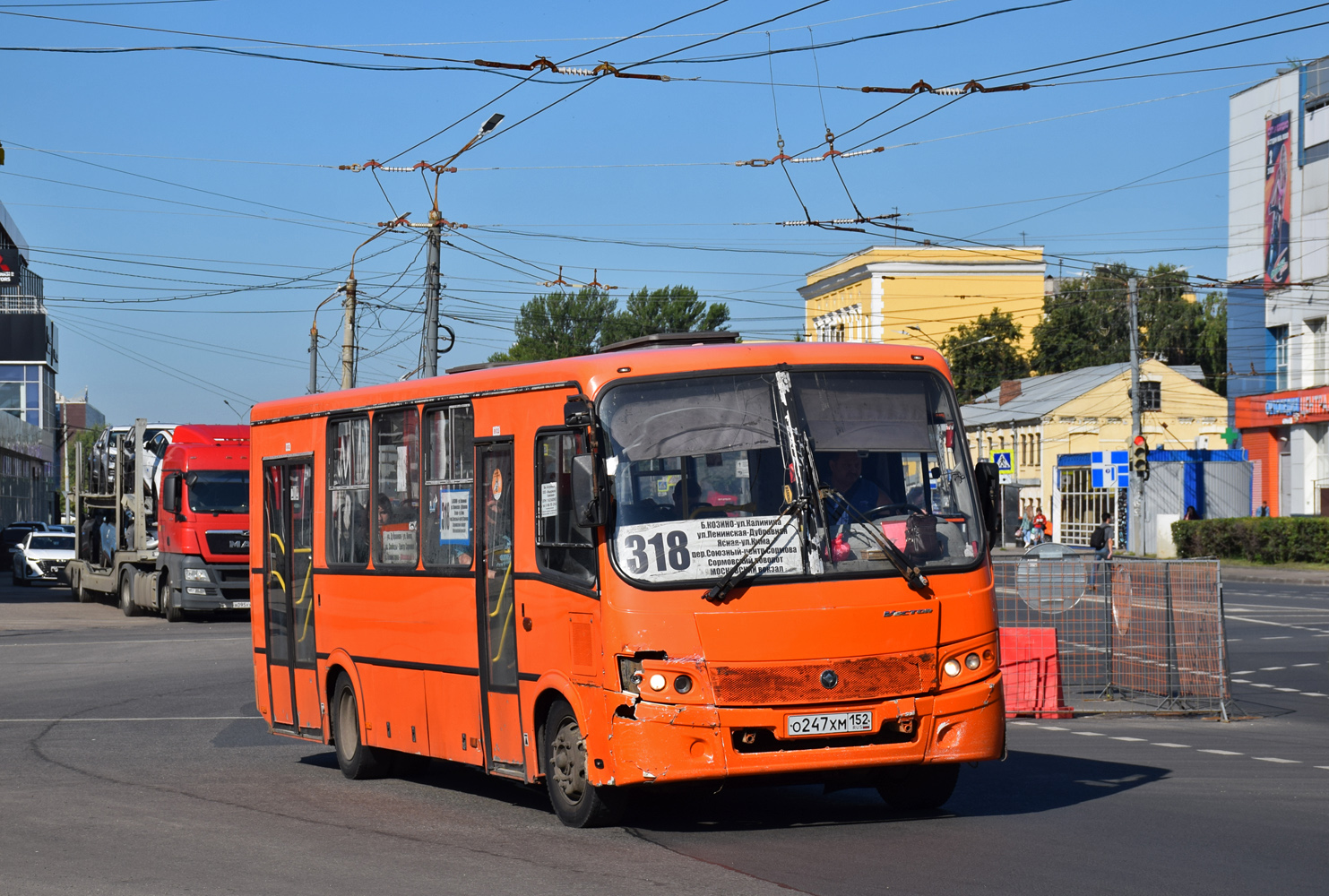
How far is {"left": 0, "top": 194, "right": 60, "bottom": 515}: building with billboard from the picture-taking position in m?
74.8

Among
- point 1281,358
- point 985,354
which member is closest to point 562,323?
point 985,354

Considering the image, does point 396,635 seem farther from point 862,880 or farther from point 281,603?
point 862,880

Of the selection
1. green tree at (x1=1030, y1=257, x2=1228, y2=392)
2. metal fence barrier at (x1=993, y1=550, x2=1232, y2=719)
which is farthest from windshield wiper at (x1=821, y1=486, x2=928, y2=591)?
green tree at (x1=1030, y1=257, x2=1228, y2=392)

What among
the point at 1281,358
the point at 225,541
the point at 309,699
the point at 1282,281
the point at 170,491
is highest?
the point at 1282,281

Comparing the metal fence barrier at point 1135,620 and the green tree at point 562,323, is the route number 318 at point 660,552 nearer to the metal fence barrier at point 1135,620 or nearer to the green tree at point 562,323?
the metal fence barrier at point 1135,620

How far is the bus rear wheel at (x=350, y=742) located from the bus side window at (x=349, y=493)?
A: 93 cm

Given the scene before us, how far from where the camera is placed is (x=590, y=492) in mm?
9094

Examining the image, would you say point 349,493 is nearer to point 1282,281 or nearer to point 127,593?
point 127,593

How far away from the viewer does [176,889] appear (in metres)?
7.82

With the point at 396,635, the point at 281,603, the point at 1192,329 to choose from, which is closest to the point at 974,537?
the point at 396,635

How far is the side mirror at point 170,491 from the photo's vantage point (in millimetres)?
26406

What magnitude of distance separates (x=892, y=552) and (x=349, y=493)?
4.64m

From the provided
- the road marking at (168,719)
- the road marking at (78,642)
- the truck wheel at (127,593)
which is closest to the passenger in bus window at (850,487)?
the road marking at (168,719)

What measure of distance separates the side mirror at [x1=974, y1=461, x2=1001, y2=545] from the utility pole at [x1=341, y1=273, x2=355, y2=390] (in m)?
28.3
